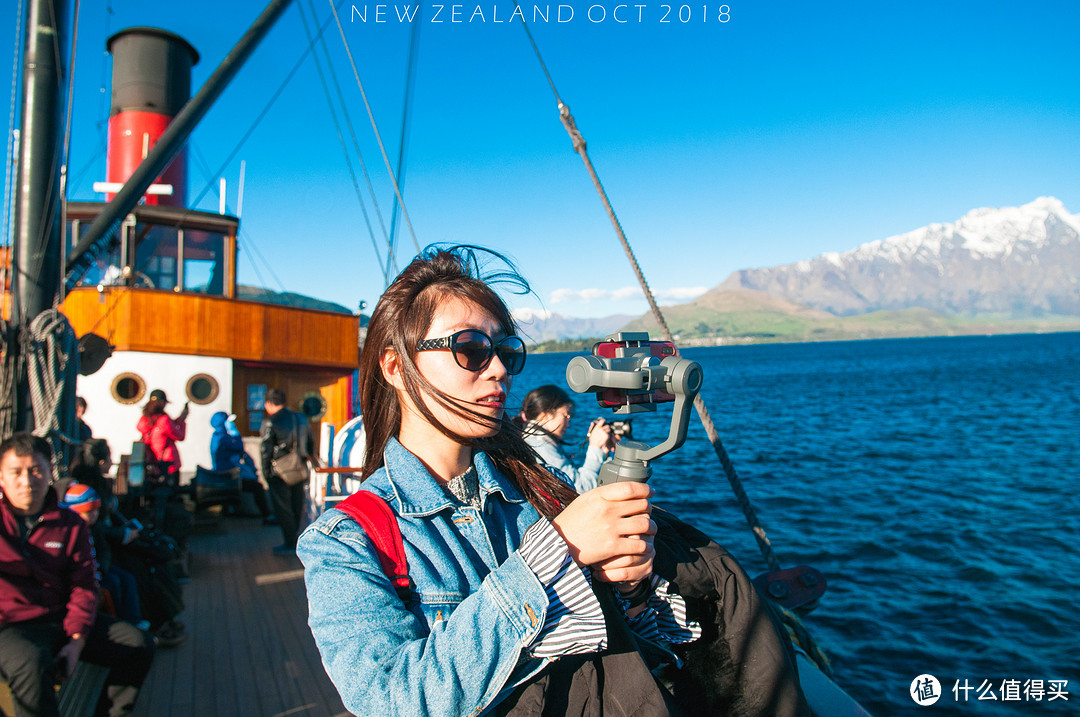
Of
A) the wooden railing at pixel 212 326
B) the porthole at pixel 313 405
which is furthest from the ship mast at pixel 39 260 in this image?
the porthole at pixel 313 405

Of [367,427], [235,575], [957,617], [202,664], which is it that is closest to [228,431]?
[235,575]

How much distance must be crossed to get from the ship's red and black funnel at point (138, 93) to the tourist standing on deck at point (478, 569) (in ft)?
50.4

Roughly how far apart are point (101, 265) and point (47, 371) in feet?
27.4

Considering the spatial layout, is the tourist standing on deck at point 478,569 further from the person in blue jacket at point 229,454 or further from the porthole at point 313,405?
the porthole at point 313,405

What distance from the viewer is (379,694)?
1.13m

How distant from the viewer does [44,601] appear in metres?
3.42

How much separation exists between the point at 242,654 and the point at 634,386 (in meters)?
4.77

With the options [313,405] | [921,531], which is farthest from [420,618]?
[921,531]

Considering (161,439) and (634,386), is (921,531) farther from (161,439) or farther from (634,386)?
(634,386)

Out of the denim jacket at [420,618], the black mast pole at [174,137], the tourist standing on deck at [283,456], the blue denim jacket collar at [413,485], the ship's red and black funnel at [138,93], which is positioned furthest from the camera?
the ship's red and black funnel at [138,93]

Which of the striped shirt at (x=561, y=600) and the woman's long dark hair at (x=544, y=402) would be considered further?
the woman's long dark hair at (x=544, y=402)

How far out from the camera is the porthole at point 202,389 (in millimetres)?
11992

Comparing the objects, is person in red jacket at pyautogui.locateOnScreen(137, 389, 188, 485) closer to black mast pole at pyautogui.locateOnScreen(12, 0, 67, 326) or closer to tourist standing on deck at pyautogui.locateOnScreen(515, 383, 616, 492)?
black mast pole at pyautogui.locateOnScreen(12, 0, 67, 326)

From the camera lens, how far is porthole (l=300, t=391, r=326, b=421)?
1402 centimetres
